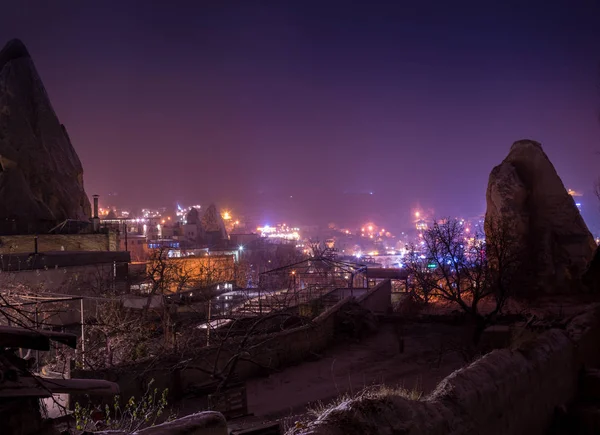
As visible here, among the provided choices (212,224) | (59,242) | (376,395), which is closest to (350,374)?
(376,395)

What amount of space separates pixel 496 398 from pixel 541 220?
2228 cm

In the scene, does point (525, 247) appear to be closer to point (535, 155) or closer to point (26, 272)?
point (535, 155)

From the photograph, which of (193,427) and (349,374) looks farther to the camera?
(349,374)

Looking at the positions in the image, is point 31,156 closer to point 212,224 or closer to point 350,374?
point 350,374

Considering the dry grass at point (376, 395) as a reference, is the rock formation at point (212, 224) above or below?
above

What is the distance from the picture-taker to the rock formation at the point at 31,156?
3362 centimetres

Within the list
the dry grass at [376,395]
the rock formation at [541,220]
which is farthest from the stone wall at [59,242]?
the dry grass at [376,395]

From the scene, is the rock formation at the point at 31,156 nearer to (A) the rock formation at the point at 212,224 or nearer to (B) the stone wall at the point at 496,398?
(B) the stone wall at the point at 496,398

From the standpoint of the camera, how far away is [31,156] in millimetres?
35750

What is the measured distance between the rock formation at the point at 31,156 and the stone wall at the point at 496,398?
34.1 m

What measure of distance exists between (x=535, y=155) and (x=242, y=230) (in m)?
102

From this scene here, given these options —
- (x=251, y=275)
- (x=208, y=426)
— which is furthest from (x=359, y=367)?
(x=251, y=275)

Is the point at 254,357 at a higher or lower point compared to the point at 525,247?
lower

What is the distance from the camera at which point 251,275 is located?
5803 centimetres
